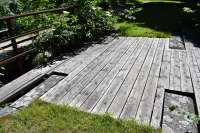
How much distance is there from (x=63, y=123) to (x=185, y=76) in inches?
111

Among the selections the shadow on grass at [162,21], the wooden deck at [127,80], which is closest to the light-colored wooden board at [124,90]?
the wooden deck at [127,80]

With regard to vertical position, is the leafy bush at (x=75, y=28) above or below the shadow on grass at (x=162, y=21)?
above

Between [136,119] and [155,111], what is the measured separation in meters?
0.38

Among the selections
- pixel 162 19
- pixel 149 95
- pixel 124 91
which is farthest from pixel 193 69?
pixel 162 19

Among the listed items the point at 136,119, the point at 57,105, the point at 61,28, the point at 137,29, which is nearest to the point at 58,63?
the point at 61,28

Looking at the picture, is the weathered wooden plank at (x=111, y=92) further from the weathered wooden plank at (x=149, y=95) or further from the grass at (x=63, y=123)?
the weathered wooden plank at (x=149, y=95)

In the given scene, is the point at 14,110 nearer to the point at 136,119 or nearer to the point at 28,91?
the point at 28,91

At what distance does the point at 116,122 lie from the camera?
127 inches

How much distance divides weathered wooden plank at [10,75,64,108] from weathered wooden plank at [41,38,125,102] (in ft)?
0.49

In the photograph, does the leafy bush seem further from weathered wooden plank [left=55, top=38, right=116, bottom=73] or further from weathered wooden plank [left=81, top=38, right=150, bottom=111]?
weathered wooden plank [left=81, top=38, right=150, bottom=111]

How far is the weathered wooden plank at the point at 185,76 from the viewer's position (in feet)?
14.0

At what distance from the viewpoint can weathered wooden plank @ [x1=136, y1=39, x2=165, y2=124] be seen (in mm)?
3381

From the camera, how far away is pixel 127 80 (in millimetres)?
4598

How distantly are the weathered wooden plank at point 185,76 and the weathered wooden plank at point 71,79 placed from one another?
1.82m
